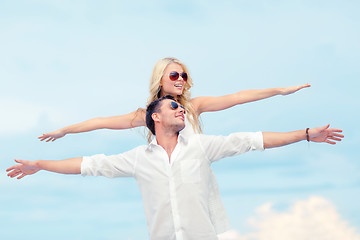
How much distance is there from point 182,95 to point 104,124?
1.71 metres

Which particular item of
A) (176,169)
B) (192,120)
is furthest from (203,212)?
(192,120)

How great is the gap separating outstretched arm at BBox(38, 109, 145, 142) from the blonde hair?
0.47m

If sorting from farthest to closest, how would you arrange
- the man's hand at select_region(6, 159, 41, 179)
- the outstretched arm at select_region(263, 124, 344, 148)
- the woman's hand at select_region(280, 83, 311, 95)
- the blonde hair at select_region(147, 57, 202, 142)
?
the woman's hand at select_region(280, 83, 311, 95) → the blonde hair at select_region(147, 57, 202, 142) → the man's hand at select_region(6, 159, 41, 179) → the outstretched arm at select_region(263, 124, 344, 148)

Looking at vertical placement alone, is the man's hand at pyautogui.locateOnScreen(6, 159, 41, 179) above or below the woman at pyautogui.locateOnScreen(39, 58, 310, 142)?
below

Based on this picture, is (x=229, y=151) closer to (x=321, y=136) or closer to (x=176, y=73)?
(x=321, y=136)

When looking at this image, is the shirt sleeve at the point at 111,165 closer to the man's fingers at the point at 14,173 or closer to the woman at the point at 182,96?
the man's fingers at the point at 14,173

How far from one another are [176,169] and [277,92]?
10.7 feet

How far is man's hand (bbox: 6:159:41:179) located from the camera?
6.86 m

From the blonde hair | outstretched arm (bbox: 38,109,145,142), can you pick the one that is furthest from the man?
outstretched arm (bbox: 38,109,145,142)

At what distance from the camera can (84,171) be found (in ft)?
21.6

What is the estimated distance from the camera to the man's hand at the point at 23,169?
22.5 ft

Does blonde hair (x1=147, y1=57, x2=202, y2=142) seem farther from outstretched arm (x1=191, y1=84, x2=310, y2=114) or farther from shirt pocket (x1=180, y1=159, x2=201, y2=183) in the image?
shirt pocket (x1=180, y1=159, x2=201, y2=183)

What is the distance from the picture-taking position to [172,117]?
633 centimetres

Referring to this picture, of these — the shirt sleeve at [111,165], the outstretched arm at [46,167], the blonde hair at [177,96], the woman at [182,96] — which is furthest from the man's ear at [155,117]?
the blonde hair at [177,96]
